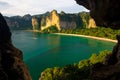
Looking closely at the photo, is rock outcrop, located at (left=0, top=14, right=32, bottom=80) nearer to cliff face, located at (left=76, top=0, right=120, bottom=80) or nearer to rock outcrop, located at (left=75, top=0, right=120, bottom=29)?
cliff face, located at (left=76, top=0, right=120, bottom=80)

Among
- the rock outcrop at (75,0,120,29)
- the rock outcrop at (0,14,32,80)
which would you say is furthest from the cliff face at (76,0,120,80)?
the rock outcrop at (0,14,32,80)

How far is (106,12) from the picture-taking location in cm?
1204

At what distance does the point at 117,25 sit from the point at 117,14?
83 cm

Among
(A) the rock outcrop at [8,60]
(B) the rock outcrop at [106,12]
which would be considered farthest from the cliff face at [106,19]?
(A) the rock outcrop at [8,60]

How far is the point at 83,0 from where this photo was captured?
14.9 meters

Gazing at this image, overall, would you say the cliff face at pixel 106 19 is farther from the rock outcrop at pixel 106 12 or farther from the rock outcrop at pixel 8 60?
the rock outcrop at pixel 8 60

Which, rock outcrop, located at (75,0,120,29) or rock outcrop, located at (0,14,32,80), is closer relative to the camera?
rock outcrop, located at (75,0,120,29)

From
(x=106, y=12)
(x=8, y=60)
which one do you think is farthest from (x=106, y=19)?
(x=8, y=60)

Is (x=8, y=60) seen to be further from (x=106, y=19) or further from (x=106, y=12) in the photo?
(x=106, y=12)

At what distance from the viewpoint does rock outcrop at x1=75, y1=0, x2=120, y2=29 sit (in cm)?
1143

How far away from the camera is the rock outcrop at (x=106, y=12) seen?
11.4 m

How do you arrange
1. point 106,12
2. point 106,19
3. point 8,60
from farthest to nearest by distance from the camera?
point 8,60
point 106,19
point 106,12

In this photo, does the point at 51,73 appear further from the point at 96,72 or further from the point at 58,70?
the point at 96,72

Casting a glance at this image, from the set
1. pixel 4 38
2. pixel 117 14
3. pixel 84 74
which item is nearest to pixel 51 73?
pixel 84 74
